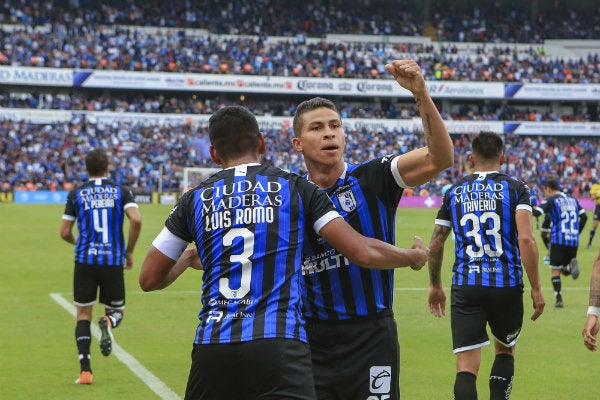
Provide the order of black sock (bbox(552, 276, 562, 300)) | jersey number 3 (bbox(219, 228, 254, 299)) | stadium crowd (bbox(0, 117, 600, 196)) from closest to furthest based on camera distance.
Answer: jersey number 3 (bbox(219, 228, 254, 299)), black sock (bbox(552, 276, 562, 300)), stadium crowd (bbox(0, 117, 600, 196))

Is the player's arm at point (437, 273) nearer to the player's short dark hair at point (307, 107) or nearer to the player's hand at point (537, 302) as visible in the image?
the player's hand at point (537, 302)

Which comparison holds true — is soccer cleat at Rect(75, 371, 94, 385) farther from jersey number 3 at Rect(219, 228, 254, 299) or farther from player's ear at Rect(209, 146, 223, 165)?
jersey number 3 at Rect(219, 228, 254, 299)

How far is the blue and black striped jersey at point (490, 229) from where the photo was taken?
23.7ft

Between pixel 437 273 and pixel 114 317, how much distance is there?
4417 mm

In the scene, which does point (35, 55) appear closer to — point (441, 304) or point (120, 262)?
point (120, 262)

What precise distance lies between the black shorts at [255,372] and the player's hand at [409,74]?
4.54ft

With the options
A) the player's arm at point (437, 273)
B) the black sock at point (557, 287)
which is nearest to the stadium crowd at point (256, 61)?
the black sock at point (557, 287)

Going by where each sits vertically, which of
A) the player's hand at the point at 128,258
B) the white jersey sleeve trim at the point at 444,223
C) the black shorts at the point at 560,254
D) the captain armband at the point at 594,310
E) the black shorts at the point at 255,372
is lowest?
the black shorts at the point at 560,254

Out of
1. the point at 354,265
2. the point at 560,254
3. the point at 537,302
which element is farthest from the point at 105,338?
the point at 560,254

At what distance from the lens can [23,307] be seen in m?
15.1

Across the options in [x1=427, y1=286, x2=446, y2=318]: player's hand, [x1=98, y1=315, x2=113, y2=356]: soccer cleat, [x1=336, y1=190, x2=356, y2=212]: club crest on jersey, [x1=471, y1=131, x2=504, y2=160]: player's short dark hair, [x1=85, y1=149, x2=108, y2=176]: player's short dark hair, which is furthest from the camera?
[x1=85, y1=149, x2=108, y2=176]: player's short dark hair

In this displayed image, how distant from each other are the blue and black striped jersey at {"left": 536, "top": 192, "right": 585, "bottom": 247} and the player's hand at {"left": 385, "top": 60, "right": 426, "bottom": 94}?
12.6 meters

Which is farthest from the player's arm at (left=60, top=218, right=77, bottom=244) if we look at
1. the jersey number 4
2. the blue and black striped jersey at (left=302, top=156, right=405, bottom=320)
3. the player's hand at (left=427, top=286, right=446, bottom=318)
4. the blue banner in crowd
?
the blue banner in crowd

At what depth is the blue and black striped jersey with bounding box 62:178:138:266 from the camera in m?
9.95
